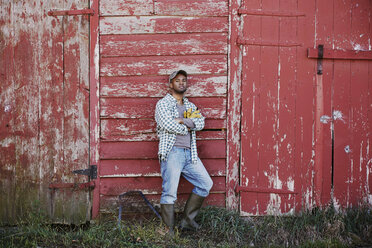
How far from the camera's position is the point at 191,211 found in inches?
177

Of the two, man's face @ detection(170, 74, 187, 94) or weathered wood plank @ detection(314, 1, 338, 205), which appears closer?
man's face @ detection(170, 74, 187, 94)

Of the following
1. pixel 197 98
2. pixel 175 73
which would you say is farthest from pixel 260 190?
pixel 175 73

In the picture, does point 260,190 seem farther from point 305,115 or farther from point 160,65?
point 160,65

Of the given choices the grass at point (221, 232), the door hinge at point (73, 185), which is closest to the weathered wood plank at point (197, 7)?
the door hinge at point (73, 185)

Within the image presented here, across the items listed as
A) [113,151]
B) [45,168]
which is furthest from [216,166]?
[45,168]

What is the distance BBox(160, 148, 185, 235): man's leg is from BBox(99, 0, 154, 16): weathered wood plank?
1732mm

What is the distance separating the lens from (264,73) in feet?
15.7

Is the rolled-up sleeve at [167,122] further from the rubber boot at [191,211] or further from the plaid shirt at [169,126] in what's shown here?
the rubber boot at [191,211]

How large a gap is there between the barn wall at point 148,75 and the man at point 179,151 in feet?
1.02

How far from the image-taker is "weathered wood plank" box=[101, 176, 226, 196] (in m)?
4.77

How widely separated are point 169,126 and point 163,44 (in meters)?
1.11

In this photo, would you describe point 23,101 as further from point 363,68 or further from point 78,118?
point 363,68

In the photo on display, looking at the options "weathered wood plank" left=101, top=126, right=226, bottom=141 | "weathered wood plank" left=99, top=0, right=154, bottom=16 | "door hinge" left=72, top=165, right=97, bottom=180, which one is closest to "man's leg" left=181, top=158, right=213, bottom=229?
"weathered wood plank" left=101, top=126, right=226, bottom=141

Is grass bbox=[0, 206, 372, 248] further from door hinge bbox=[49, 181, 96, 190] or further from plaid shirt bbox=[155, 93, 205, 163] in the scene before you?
plaid shirt bbox=[155, 93, 205, 163]
